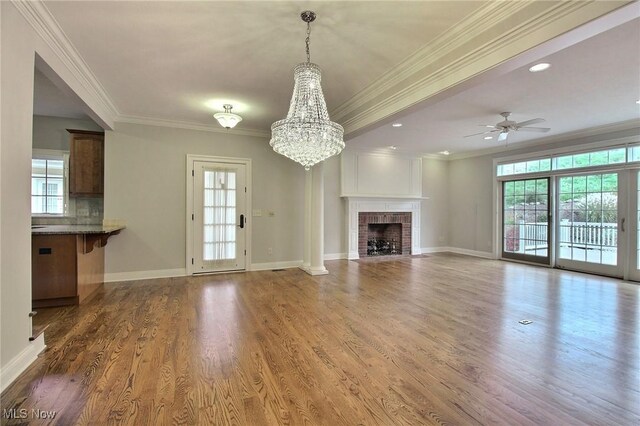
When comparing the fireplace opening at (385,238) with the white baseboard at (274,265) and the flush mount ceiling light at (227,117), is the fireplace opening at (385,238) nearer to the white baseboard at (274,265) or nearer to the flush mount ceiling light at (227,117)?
the white baseboard at (274,265)

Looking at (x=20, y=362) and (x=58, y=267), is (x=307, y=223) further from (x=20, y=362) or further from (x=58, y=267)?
(x=20, y=362)

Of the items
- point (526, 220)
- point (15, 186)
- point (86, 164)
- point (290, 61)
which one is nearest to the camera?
point (15, 186)

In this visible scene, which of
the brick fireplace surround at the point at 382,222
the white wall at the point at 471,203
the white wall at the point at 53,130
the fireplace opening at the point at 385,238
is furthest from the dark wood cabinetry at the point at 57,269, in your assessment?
the white wall at the point at 471,203

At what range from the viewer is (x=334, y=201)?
7441 millimetres

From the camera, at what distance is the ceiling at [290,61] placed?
2.43 m

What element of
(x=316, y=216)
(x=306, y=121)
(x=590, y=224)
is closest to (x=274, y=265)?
(x=316, y=216)

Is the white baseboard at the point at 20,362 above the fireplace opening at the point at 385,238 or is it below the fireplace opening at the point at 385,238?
below

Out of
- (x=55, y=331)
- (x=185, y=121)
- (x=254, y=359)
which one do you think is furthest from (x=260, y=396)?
(x=185, y=121)

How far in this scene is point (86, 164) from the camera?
197 inches

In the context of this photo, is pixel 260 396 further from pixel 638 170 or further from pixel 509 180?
pixel 509 180

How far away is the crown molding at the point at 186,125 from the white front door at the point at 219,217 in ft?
2.12

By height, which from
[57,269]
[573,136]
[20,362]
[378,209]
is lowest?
[20,362]

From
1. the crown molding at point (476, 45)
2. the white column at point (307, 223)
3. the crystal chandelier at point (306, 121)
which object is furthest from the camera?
the white column at point (307, 223)

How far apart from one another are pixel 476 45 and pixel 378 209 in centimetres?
550
